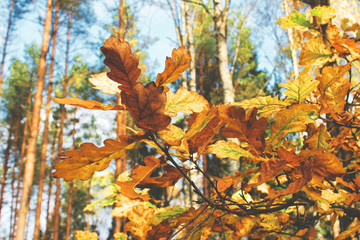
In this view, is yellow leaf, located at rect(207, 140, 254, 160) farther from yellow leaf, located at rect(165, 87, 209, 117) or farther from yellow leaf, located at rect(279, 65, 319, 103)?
yellow leaf, located at rect(279, 65, 319, 103)

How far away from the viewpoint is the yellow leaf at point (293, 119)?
388mm

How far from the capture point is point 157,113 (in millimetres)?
279

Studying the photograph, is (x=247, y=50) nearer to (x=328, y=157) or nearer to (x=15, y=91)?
(x=328, y=157)

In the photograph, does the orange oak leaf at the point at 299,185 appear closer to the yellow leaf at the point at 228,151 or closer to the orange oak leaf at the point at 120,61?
the yellow leaf at the point at 228,151

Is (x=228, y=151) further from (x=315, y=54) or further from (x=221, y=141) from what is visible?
(x=315, y=54)

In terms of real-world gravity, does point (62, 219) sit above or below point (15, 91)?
below

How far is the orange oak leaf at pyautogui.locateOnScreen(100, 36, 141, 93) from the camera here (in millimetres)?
261

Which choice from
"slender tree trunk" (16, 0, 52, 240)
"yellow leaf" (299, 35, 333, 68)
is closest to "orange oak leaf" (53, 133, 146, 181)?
"yellow leaf" (299, 35, 333, 68)

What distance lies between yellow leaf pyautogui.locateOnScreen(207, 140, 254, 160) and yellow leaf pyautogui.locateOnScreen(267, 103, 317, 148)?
7cm

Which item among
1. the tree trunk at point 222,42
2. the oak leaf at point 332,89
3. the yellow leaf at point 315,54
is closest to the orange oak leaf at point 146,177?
the oak leaf at point 332,89

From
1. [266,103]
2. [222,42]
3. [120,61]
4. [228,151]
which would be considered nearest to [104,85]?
[120,61]

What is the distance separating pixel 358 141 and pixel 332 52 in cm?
25

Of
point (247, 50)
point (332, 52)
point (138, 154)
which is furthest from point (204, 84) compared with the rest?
point (332, 52)

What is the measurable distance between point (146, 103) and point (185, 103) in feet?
0.39
